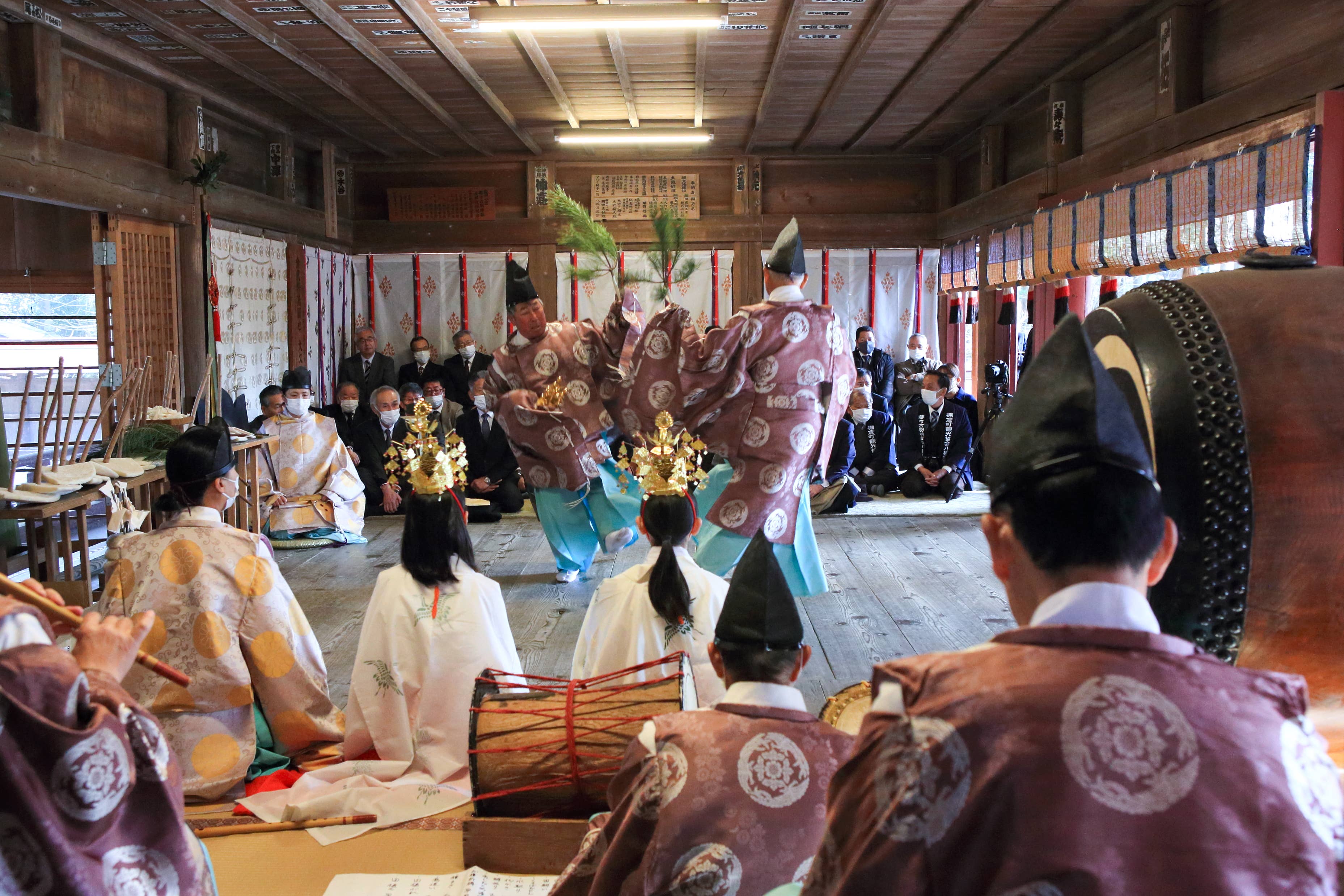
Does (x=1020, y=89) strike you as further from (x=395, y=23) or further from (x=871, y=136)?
(x=395, y=23)

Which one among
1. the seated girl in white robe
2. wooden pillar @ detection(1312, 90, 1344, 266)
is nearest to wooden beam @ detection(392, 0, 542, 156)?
the seated girl in white robe

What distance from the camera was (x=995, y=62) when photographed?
6453 millimetres

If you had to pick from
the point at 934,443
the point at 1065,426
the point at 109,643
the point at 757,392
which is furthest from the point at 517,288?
the point at 1065,426

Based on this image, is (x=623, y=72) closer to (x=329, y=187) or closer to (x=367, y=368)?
(x=329, y=187)

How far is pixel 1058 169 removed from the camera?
679 centimetres

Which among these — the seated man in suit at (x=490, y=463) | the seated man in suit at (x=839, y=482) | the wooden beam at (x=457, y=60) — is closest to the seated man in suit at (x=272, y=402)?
the seated man in suit at (x=490, y=463)

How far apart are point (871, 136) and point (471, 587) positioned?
7.53 meters

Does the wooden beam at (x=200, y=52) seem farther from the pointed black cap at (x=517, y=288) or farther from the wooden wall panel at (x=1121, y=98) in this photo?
the wooden wall panel at (x=1121, y=98)

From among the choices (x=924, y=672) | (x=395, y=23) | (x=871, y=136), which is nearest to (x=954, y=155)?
(x=871, y=136)

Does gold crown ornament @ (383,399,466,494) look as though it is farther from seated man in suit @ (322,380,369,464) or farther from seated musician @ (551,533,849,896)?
seated man in suit @ (322,380,369,464)

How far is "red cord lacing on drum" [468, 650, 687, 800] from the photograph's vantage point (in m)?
2.12

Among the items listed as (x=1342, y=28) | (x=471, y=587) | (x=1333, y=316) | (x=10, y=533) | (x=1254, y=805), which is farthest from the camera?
(x=10, y=533)

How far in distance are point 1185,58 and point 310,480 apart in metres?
5.14

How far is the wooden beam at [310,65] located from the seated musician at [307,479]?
1837 millimetres
